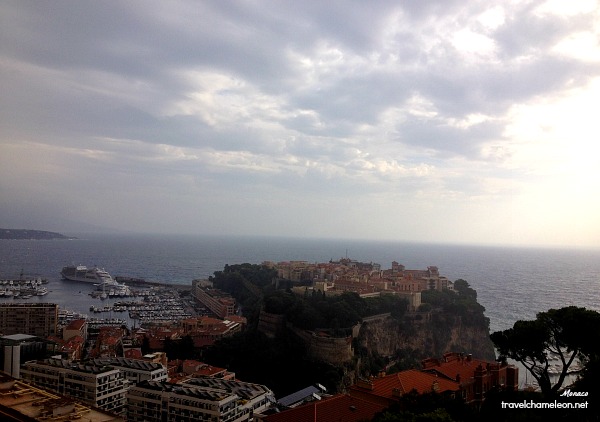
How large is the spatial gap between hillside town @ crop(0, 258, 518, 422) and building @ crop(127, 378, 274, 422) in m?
0.03

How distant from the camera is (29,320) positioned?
2881 cm

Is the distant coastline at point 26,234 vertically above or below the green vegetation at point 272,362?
above

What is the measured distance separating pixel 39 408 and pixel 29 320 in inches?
992

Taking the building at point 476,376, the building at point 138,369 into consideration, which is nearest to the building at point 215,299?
the building at point 138,369

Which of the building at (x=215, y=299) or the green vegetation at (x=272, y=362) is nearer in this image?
the green vegetation at (x=272, y=362)

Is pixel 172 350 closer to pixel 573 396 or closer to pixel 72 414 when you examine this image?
pixel 72 414

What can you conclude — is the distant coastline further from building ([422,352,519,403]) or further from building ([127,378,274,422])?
building ([422,352,519,403])

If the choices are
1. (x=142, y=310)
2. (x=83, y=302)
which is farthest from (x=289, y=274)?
(x=83, y=302)

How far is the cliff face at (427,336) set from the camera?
878 inches

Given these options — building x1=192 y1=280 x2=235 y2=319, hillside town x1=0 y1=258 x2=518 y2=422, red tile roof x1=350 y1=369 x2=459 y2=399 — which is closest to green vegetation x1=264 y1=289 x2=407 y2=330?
hillside town x1=0 y1=258 x2=518 y2=422

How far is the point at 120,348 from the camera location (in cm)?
2280

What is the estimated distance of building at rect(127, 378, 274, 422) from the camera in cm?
1277

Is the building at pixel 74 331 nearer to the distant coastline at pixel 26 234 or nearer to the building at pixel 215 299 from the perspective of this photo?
the building at pixel 215 299

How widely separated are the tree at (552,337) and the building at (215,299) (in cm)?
2330
